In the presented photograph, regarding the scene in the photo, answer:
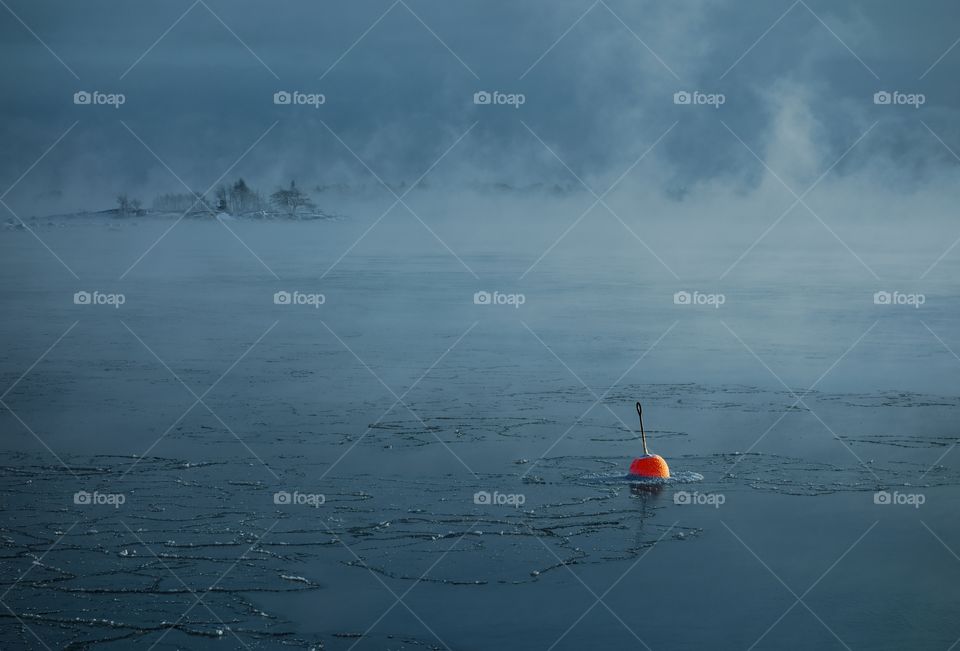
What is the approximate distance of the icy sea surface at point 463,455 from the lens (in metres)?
6.40

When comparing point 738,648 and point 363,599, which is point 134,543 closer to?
point 363,599

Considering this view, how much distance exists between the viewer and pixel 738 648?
5.96 meters

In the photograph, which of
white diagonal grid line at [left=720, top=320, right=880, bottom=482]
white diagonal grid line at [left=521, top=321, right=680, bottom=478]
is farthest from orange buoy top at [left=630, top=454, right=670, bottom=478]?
white diagonal grid line at [left=521, top=321, right=680, bottom=478]

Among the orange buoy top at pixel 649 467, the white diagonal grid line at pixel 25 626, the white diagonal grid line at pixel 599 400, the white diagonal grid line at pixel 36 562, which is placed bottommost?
the white diagonal grid line at pixel 25 626

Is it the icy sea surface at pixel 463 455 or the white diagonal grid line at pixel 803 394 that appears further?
the white diagonal grid line at pixel 803 394

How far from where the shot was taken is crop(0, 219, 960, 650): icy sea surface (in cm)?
640

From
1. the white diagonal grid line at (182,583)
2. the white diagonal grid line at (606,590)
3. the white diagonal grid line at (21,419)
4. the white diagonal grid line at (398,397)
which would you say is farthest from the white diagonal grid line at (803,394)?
the white diagonal grid line at (21,419)

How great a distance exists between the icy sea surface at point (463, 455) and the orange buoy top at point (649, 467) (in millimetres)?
125

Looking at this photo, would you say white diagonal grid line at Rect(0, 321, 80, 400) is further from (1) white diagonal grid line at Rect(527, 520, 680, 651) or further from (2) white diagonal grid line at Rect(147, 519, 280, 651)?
(1) white diagonal grid line at Rect(527, 520, 680, 651)

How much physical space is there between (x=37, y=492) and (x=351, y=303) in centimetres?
649

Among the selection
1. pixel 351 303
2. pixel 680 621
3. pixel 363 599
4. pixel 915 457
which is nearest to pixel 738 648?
pixel 680 621

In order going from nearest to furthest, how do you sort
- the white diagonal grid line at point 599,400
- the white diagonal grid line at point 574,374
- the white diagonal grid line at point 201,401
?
the white diagonal grid line at point 201,401, the white diagonal grid line at point 599,400, the white diagonal grid line at point 574,374

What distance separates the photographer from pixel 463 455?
367 inches

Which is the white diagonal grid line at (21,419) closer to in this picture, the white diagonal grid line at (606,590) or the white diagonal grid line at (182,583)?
the white diagonal grid line at (182,583)
